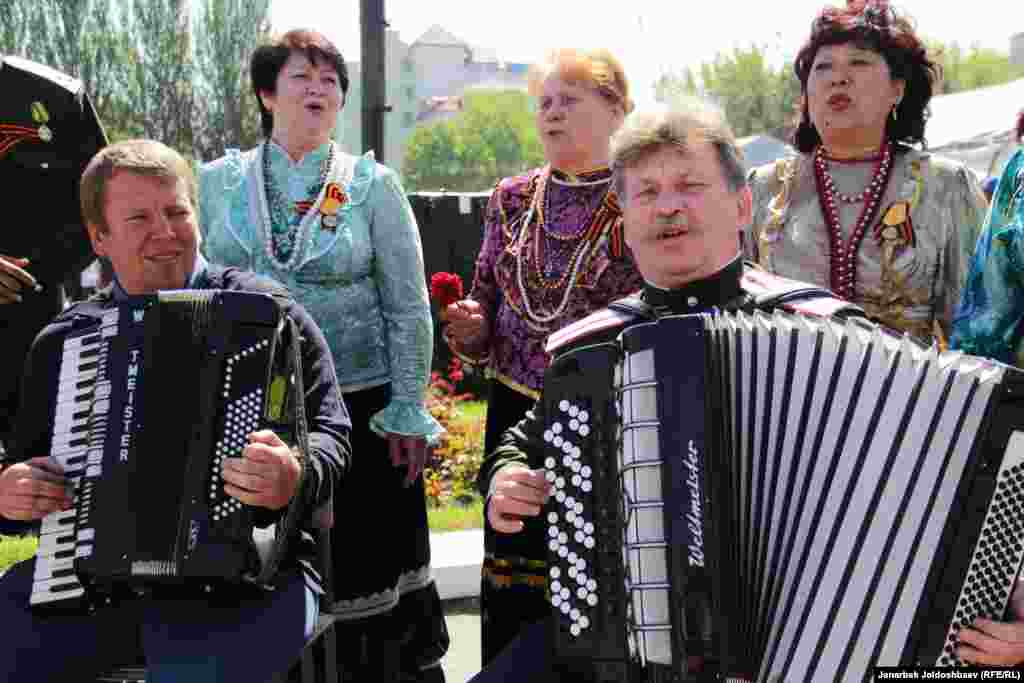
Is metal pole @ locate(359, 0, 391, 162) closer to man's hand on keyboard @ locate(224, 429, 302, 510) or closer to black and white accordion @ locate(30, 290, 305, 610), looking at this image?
black and white accordion @ locate(30, 290, 305, 610)

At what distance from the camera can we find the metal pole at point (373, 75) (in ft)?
18.6

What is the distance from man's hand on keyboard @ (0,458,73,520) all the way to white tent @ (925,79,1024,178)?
890 centimetres

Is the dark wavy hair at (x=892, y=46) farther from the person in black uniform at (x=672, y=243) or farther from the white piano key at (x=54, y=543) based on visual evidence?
the white piano key at (x=54, y=543)

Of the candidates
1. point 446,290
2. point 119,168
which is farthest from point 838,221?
point 119,168

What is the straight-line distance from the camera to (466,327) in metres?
3.24

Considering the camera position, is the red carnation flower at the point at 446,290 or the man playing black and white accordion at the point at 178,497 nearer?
the man playing black and white accordion at the point at 178,497

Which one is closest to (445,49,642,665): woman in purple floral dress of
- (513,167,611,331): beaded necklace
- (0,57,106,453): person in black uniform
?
(513,167,611,331): beaded necklace

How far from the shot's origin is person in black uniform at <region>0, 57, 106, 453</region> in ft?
11.6

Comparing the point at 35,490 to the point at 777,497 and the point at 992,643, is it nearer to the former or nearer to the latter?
the point at 777,497

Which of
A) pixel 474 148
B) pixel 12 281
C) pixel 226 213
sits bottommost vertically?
pixel 474 148

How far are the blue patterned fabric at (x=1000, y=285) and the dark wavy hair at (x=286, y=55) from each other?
1963 millimetres

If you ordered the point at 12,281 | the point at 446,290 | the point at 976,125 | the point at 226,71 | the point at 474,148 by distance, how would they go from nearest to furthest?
the point at 12,281 → the point at 446,290 → the point at 976,125 → the point at 226,71 → the point at 474,148

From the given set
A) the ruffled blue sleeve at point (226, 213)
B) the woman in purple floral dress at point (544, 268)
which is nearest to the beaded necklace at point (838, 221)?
the woman in purple floral dress at point (544, 268)

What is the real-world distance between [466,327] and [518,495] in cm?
107
